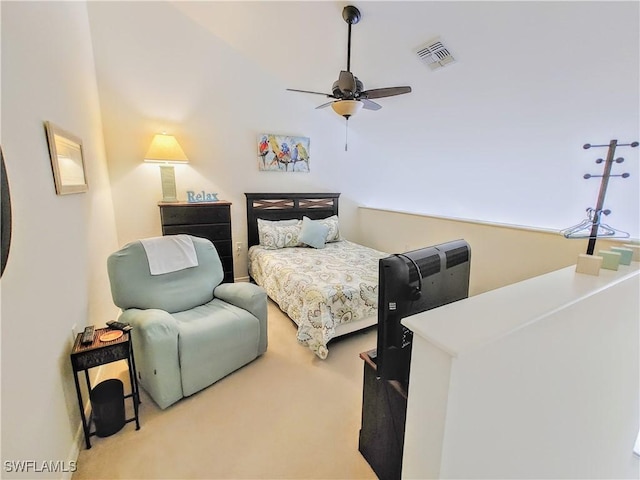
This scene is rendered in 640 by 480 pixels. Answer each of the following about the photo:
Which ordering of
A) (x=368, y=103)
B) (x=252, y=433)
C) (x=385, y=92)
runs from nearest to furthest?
1. (x=252, y=433)
2. (x=385, y=92)
3. (x=368, y=103)

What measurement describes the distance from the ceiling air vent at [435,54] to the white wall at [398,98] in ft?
0.21

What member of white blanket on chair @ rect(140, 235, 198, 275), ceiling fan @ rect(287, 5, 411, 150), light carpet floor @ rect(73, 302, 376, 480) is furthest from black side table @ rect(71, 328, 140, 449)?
ceiling fan @ rect(287, 5, 411, 150)

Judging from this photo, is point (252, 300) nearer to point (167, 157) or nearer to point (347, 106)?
point (347, 106)

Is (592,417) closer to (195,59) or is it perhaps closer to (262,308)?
(262,308)

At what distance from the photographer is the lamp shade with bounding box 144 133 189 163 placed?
3004 mm

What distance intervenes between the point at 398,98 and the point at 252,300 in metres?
2.65

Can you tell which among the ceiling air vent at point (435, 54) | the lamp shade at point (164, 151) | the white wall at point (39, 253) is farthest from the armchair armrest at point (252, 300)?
the ceiling air vent at point (435, 54)

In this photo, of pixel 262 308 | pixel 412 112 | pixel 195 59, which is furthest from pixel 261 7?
pixel 262 308

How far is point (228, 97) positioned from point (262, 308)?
8.76ft

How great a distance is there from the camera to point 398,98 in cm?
314

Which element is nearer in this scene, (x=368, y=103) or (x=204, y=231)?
(x=368, y=103)

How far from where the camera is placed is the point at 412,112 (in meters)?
3.26

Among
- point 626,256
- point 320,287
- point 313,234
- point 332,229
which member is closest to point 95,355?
point 320,287

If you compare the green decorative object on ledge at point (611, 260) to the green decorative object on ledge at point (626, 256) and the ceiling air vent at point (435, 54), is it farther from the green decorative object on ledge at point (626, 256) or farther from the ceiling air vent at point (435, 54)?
the ceiling air vent at point (435, 54)
